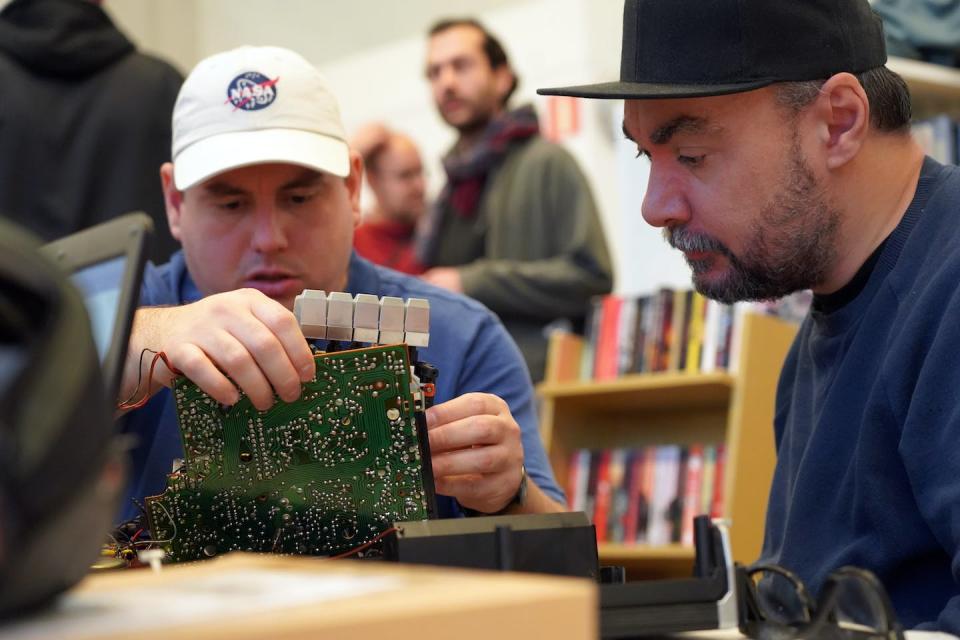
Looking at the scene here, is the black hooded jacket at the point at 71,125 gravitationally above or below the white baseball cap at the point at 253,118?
above

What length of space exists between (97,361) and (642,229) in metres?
2.98

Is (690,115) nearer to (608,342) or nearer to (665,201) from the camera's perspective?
(665,201)

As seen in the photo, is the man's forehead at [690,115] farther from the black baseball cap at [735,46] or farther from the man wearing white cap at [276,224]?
the man wearing white cap at [276,224]

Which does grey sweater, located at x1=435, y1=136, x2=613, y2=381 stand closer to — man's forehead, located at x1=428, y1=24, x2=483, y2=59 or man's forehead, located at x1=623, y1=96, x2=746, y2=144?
man's forehead, located at x1=428, y1=24, x2=483, y2=59

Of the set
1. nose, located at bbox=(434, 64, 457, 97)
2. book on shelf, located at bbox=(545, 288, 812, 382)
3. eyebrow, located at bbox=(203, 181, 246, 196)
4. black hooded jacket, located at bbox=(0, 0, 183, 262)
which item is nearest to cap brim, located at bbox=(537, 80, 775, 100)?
eyebrow, located at bbox=(203, 181, 246, 196)

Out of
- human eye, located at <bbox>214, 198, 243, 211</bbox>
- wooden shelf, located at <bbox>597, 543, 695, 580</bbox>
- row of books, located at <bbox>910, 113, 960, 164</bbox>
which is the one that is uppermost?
row of books, located at <bbox>910, 113, 960, 164</bbox>

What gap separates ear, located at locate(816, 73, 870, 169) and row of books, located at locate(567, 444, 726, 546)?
181 centimetres

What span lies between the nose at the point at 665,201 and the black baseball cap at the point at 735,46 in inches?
4.4

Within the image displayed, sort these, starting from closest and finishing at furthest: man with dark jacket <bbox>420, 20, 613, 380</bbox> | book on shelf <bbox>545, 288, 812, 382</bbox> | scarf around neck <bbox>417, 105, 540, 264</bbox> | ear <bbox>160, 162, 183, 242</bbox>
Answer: ear <bbox>160, 162, 183, 242</bbox>
book on shelf <bbox>545, 288, 812, 382</bbox>
man with dark jacket <bbox>420, 20, 613, 380</bbox>
scarf around neck <bbox>417, 105, 540, 264</bbox>

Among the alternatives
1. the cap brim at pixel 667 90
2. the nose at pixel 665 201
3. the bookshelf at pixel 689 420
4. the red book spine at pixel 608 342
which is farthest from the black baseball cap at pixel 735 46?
the red book spine at pixel 608 342

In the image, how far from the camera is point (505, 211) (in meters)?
3.40

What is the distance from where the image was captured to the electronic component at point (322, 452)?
1.02 metres

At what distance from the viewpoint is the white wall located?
11.5 feet

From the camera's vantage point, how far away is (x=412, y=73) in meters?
4.89
